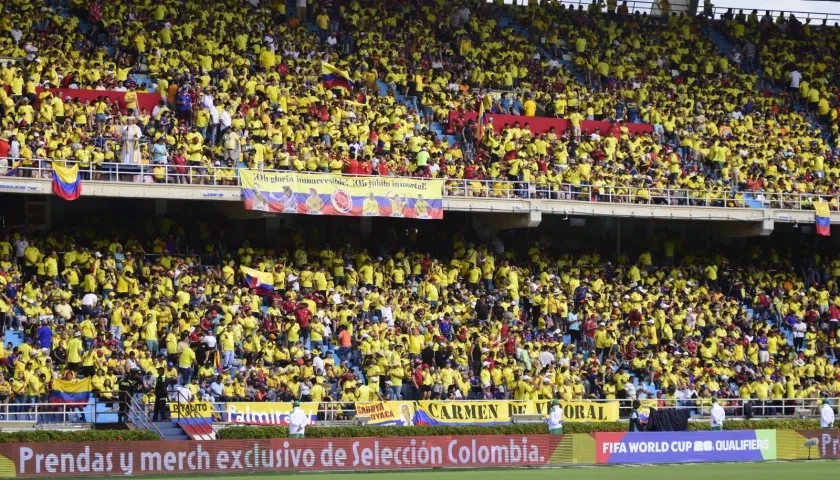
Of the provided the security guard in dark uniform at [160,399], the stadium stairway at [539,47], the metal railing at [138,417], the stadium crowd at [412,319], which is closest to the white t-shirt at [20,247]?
the stadium crowd at [412,319]

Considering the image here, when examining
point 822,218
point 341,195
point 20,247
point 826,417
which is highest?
point 341,195

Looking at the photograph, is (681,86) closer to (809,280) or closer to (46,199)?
(809,280)

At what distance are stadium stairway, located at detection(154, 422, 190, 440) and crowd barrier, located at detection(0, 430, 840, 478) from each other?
3.33m

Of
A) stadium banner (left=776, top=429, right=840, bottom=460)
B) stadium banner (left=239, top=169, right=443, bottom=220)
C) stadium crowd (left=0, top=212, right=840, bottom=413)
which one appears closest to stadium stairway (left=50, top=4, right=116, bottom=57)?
stadium crowd (left=0, top=212, right=840, bottom=413)

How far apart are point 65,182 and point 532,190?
13725 millimetres

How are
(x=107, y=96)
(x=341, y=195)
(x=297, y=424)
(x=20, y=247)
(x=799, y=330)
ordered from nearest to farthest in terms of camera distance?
1. (x=297, y=424)
2. (x=20, y=247)
3. (x=107, y=96)
4. (x=341, y=195)
5. (x=799, y=330)

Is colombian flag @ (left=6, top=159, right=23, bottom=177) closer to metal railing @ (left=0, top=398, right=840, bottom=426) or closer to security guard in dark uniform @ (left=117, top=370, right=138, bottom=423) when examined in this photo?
metal railing @ (left=0, top=398, right=840, bottom=426)

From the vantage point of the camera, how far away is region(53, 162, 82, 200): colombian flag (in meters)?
35.8

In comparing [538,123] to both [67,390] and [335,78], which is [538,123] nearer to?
[335,78]

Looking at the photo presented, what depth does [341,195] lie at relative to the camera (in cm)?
3972

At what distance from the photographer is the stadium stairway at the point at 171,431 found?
3222 centimetres

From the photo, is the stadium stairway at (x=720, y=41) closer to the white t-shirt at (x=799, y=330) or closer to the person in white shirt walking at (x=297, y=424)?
the white t-shirt at (x=799, y=330)

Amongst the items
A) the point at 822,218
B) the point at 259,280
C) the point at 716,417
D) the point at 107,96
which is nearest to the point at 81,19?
the point at 107,96

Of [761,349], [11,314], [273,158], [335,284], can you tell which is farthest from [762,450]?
[11,314]
